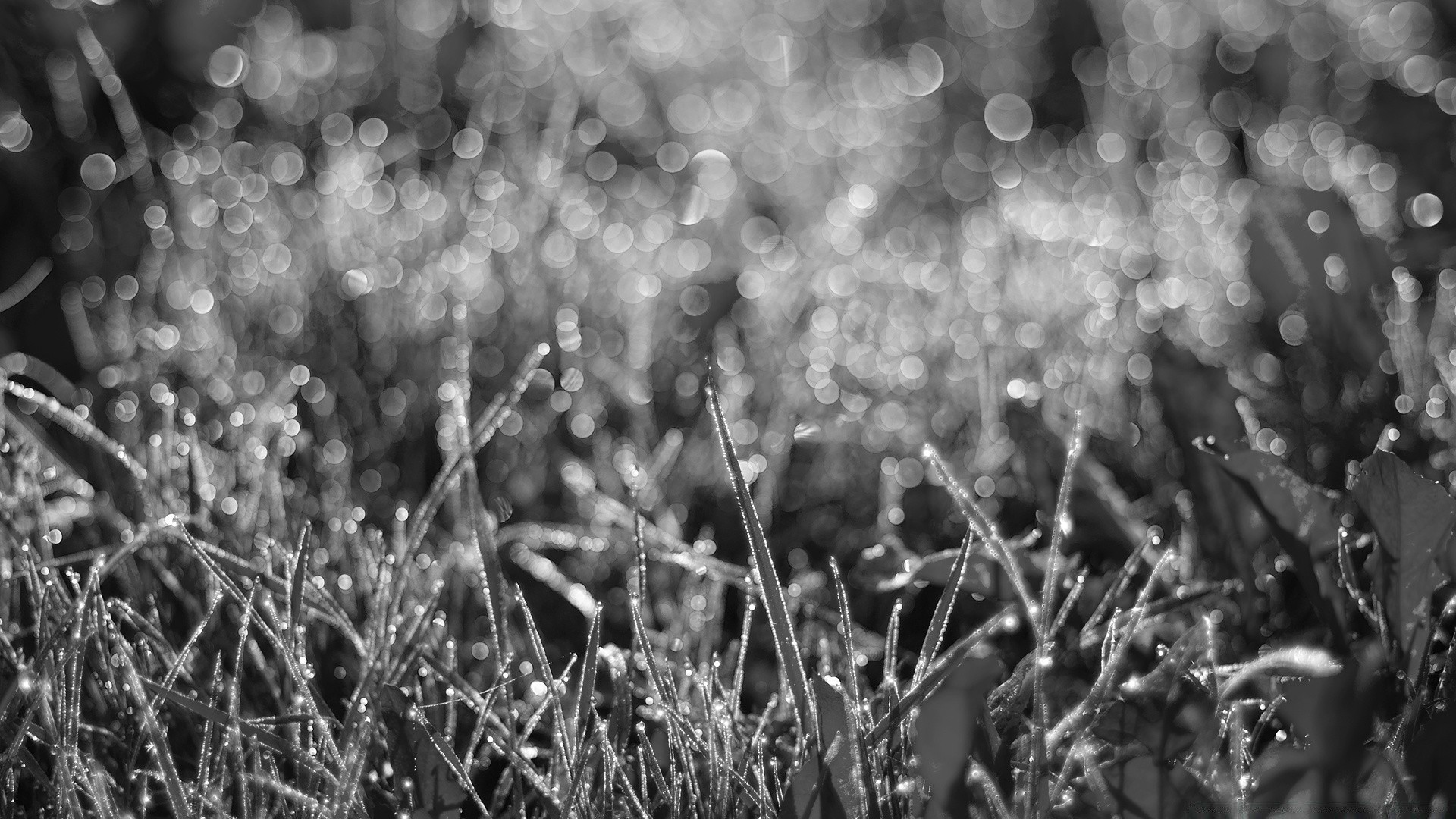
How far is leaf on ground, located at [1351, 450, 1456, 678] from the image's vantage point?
70cm

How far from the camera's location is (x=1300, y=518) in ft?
2.60

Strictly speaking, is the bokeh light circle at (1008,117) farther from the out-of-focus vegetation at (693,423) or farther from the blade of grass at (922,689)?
the blade of grass at (922,689)

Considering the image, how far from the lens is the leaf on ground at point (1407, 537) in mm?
703

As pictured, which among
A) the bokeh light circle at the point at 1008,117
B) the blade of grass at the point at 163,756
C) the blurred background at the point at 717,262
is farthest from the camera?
the bokeh light circle at the point at 1008,117

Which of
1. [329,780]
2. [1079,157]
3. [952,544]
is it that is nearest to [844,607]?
[329,780]

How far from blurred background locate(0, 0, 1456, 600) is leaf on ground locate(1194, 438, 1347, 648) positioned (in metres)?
0.05

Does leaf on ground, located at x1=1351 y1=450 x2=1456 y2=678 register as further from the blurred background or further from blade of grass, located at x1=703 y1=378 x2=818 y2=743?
blade of grass, located at x1=703 y1=378 x2=818 y2=743

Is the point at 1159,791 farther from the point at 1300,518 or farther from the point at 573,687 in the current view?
the point at 573,687

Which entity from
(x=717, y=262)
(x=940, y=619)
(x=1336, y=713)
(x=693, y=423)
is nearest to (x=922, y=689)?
(x=940, y=619)

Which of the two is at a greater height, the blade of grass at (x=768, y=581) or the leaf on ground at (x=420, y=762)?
the blade of grass at (x=768, y=581)

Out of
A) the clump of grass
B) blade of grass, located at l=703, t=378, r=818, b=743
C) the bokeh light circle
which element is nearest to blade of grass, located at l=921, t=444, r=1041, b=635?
the clump of grass

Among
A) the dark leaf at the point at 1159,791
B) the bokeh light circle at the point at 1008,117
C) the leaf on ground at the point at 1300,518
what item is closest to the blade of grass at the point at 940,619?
the dark leaf at the point at 1159,791

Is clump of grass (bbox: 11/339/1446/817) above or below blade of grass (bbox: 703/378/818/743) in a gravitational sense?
below

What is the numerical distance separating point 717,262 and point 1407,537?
3.28ft
